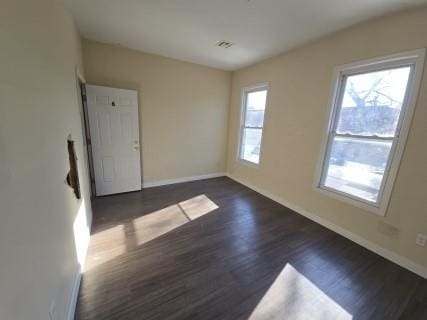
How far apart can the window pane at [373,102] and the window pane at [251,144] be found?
1.69 meters

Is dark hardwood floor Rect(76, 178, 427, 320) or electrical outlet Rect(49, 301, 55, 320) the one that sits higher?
electrical outlet Rect(49, 301, 55, 320)

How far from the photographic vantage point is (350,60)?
91.4 inches

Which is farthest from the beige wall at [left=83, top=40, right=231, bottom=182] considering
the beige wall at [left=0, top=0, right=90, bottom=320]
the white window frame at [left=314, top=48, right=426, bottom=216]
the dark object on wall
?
Answer: the white window frame at [left=314, top=48, right=426, bottom=216]

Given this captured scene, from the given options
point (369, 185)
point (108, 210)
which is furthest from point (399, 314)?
point (108, 210)

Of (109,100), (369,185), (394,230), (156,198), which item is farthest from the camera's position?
(156,198)

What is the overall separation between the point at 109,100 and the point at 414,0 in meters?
4.06

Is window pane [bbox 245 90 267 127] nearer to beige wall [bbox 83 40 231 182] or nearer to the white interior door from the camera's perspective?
beige wall [bbox 83 40 231 182]

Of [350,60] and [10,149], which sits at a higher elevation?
[350,60]

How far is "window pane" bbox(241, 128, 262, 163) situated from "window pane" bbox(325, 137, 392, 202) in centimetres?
157

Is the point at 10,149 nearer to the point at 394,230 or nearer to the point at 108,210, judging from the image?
the point at 108,210

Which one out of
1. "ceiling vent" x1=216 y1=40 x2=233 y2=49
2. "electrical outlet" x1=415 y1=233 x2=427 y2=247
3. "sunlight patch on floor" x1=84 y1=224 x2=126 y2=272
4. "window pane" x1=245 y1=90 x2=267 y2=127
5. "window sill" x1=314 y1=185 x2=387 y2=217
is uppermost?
"ceiling vent" x1=216 y1=40 x2=233 y2=49

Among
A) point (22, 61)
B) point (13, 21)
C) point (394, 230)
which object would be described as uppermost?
point (13, 21)

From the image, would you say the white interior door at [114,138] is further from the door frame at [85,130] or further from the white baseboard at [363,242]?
the white baseboard at [363,242]

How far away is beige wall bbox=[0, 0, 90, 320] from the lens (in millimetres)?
721
